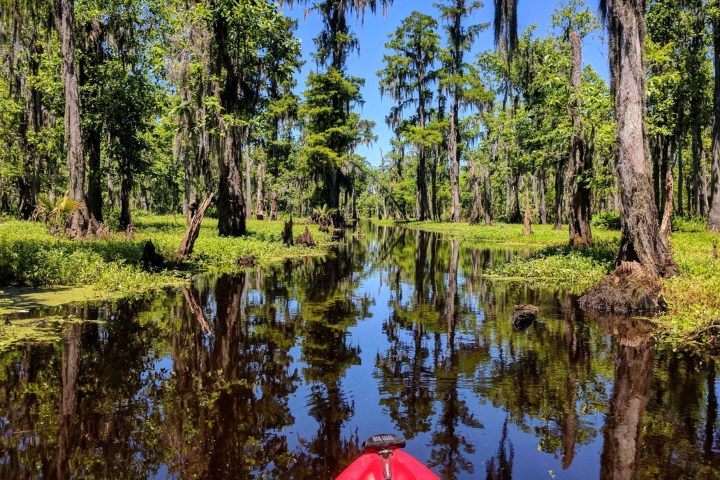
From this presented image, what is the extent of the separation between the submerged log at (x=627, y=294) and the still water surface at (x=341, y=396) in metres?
0.68

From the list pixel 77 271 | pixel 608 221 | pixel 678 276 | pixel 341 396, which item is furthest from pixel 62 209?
pixel 608 221

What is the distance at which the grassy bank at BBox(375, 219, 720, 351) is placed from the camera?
8328mm

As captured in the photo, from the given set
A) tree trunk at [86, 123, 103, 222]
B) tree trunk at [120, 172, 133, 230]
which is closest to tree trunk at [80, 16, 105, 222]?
tree trunk at [86, 123, 103, 222]

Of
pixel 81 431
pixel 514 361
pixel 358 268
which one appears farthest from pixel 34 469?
pixel 358 268

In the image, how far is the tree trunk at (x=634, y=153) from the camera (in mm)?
11453

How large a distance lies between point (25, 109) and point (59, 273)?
2482 centimetres

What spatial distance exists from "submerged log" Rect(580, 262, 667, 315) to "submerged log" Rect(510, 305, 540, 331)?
2001mm

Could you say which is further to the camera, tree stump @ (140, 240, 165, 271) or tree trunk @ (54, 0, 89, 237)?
tree trunk @ (54, 0, 89, 237)

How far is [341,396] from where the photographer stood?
20.3 feet

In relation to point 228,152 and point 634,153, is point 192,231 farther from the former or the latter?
point 634,153

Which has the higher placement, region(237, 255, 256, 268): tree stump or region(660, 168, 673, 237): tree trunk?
region(660, 168, 673, 237): tree trunk

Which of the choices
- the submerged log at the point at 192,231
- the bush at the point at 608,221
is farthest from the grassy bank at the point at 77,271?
the bush at the point at 608,221

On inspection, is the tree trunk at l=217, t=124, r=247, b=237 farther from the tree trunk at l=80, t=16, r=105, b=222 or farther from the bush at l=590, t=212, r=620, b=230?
the bush at l=590, t=212, r=620, b=230

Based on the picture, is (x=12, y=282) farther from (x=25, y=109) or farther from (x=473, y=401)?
(x=25, y=109)
